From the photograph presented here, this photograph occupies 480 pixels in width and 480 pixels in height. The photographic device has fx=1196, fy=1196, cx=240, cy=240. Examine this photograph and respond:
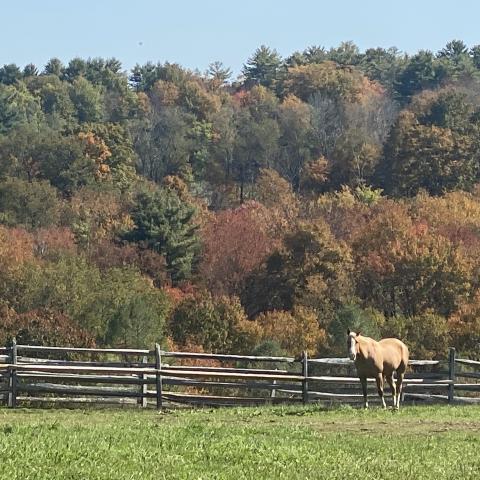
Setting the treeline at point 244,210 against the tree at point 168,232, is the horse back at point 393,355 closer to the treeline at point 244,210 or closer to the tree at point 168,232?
the treeline at point 244,210

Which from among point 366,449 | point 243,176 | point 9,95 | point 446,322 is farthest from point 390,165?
point 366,449

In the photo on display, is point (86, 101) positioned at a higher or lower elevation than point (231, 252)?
higher

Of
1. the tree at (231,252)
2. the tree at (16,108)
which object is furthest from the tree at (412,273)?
the tree at (16,108)

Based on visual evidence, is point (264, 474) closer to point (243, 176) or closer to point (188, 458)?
point (188, 458)

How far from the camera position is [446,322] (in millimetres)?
54500

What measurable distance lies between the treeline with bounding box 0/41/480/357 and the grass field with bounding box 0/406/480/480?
→ 26.1 meters

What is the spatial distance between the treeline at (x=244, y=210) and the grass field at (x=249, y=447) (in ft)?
85.7


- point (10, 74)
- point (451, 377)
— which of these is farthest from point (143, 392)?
point (10, 74)

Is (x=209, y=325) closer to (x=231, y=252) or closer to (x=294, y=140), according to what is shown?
(x=231, y=252)

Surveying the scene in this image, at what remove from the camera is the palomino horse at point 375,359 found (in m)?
22.3

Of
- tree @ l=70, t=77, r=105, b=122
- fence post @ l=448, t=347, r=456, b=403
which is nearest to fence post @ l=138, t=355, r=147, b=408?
fence post @ l=448, t=347, r=456, b=403

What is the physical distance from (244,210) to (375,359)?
216ft

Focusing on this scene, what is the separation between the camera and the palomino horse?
2231 cm

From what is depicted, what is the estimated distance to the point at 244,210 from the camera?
3472 inches
